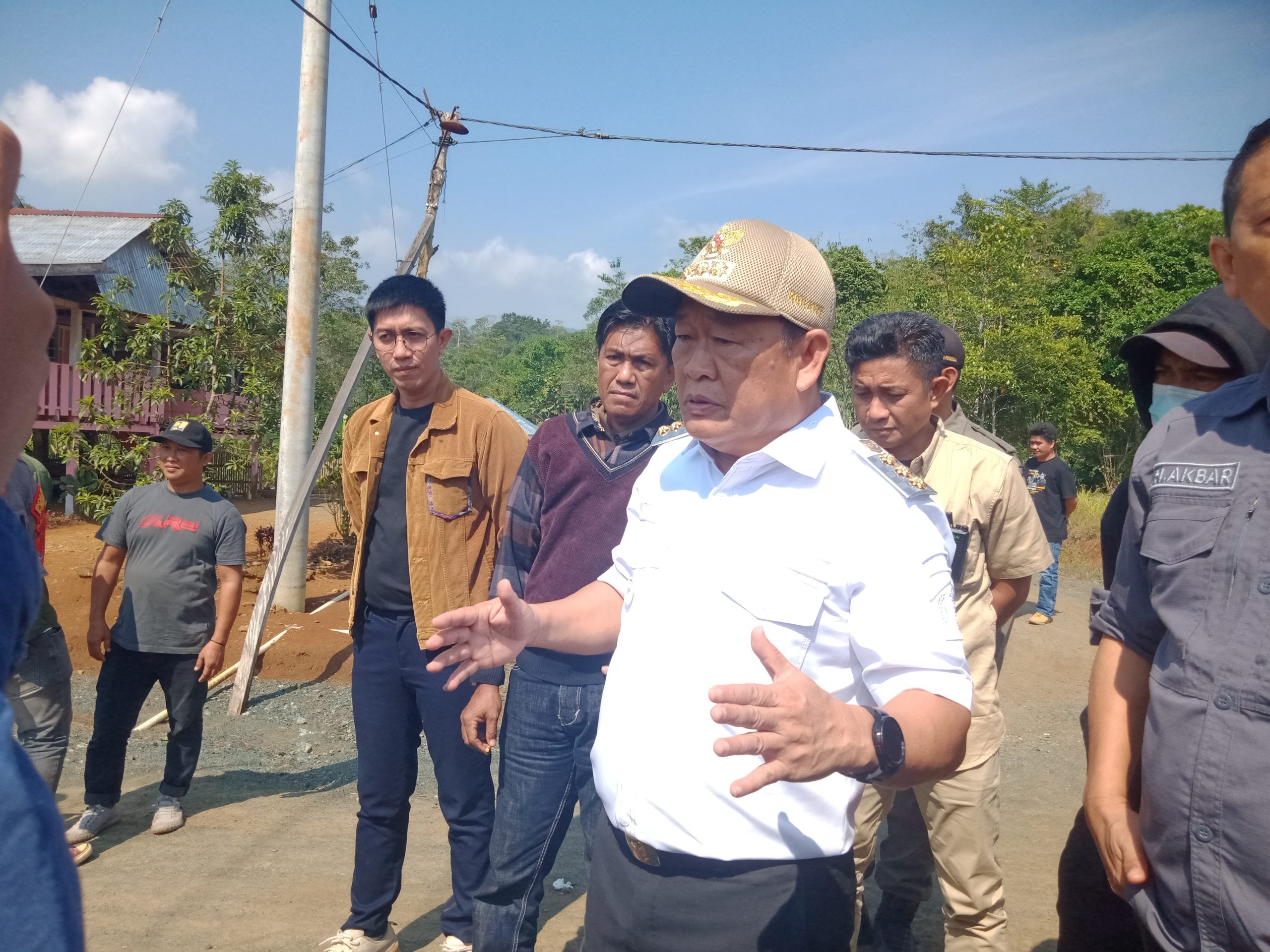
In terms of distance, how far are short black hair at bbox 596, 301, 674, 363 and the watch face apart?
1.83 metres

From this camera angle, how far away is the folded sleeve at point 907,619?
4.96 ft

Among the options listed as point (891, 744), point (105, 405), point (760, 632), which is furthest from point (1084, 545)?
point (105, 405)

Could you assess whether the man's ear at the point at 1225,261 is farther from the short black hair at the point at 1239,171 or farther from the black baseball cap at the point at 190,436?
the black baseball cap at the point at 190,436

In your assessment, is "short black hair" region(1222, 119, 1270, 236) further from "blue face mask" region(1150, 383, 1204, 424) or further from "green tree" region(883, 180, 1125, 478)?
"green tree" region(883, 180, 1125, 478)

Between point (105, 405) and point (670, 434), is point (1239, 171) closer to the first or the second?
point (670, 434)

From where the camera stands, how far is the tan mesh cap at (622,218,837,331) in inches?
68.5

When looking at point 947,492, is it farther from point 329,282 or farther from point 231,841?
point 329,282

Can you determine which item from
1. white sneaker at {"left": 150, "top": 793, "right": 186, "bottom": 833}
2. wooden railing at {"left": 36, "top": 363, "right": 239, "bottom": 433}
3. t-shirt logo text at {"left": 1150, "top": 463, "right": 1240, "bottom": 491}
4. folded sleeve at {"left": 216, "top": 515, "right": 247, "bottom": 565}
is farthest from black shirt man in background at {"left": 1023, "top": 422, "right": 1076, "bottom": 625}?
wooden railing at {"left": 36, "top": 363, "right": 239, "bottom": 433}

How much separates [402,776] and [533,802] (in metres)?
0.63

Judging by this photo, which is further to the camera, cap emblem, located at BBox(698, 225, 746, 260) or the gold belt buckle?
cap emblem, located at BBox(698, 225, 746, 260)

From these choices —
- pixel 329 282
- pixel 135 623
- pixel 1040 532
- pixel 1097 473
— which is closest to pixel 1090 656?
pixel 1040 532

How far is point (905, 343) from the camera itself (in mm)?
3131

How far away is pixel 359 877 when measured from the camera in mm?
3139

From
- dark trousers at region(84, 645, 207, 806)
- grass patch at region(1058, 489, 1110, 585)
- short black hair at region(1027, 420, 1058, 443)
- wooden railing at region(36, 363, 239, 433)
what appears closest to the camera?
dark trousers at region(84, 645, 207, 806)
